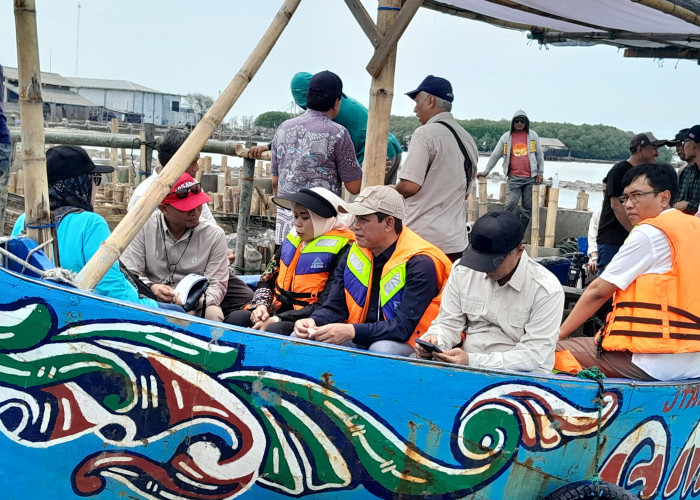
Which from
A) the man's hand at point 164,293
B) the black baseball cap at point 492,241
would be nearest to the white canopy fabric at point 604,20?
the black baseball cap at point 492,241

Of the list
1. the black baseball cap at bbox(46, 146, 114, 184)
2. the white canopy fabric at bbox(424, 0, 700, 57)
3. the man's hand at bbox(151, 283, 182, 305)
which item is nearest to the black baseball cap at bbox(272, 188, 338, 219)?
the man's hand at bbox(151, 283, 182, 305)

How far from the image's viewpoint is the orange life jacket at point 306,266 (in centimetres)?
364

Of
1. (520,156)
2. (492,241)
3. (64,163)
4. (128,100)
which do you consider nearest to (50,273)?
(64,163)

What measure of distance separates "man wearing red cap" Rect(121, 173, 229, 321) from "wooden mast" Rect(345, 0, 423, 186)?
989 millimetres

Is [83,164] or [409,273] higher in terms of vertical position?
[83,164]

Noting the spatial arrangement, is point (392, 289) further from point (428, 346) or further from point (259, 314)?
point (259, 314)

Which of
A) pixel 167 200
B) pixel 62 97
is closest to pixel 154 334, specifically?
pixel 167 200

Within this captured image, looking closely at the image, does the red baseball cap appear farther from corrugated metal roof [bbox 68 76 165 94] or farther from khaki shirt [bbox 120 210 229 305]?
corrugated metal roof [bbox 68 76 165 94]

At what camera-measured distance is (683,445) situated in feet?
10.4

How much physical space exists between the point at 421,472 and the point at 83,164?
6.68 feet

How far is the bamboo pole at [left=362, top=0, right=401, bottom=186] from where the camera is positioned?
13.4ft

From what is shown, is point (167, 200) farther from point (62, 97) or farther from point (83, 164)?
point (62, 97)

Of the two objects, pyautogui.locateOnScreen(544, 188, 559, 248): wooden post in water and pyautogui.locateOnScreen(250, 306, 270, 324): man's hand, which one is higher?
pyautogui.locateOnScreen(544, 188, 559, 248): wooden post in water

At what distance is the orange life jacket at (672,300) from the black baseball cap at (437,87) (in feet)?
5.74
